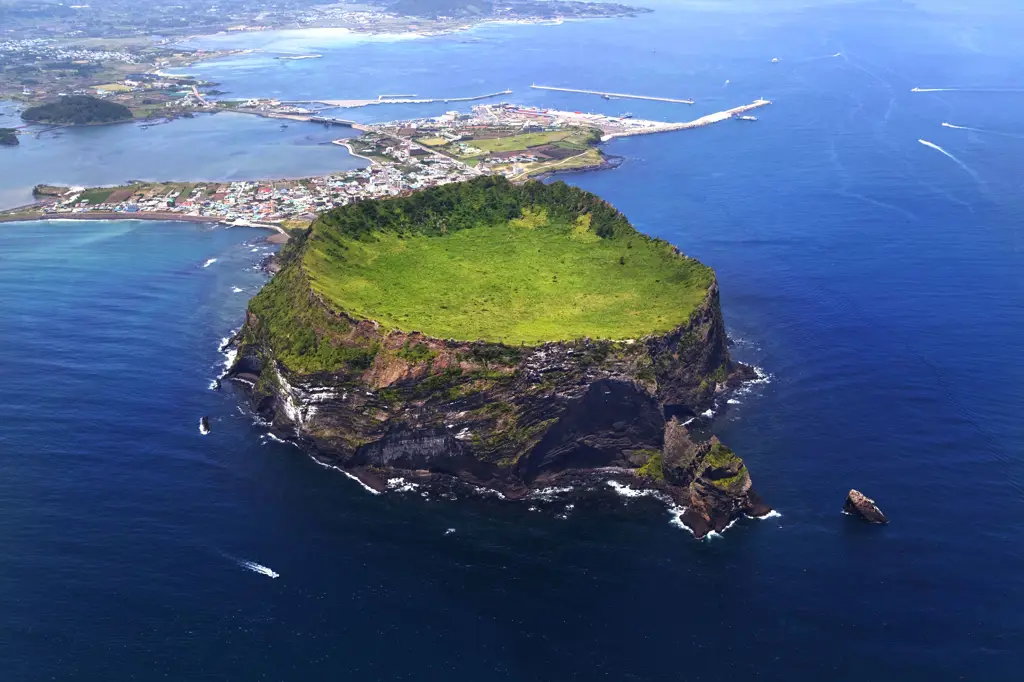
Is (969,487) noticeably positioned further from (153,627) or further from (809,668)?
(153,627)

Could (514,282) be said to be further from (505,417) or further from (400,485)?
(400,485)

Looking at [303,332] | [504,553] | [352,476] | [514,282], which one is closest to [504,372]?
[504,553]

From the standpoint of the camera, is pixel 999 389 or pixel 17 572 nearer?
pixel 17 572

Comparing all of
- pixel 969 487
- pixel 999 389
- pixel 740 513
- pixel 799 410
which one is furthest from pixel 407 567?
pixel 999 389

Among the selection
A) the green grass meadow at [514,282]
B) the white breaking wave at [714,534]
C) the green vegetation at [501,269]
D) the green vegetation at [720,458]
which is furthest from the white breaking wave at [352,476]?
the green vegetation at [720,458]

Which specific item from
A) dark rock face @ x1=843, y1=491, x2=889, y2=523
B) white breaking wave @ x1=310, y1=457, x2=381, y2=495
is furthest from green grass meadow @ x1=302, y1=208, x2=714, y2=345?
dark rock face @ x1=843, y1=491, x2=889, y2=523
